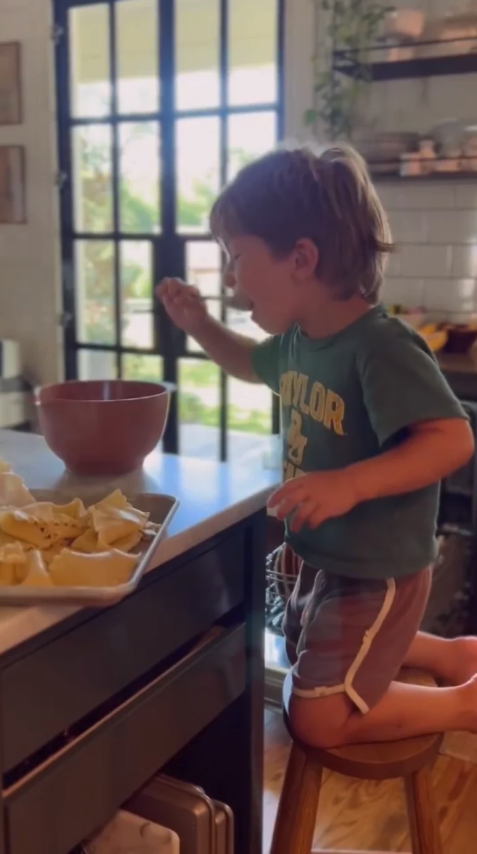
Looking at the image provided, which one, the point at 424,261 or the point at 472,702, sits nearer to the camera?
the point at 472,702

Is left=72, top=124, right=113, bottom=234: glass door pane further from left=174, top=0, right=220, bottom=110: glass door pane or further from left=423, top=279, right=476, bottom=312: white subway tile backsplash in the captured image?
left=423, top=279, right=476, bottom=312: white subway tile backsplash

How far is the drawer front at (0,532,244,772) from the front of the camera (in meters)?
0.78

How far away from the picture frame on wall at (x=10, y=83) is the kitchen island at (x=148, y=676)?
2657 millimetres

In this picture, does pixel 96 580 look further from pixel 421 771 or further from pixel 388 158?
pixel 388 158

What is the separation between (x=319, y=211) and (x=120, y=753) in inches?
27.1

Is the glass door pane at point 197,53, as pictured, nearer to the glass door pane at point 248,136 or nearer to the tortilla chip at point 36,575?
the glass door pane at point 248,136

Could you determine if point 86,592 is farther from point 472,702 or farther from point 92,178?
point 92,178

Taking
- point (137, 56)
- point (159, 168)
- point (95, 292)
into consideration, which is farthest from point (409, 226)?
point (95, 292)

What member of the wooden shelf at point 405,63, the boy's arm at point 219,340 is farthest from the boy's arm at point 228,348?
the wooden shelf at point 405,63

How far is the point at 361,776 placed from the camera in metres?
1.09

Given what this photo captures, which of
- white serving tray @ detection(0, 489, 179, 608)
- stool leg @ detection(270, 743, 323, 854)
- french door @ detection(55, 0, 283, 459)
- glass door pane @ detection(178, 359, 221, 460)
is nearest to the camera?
white serving tray @ detection(0, 489, 179, 608)

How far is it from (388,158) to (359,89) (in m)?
0.30

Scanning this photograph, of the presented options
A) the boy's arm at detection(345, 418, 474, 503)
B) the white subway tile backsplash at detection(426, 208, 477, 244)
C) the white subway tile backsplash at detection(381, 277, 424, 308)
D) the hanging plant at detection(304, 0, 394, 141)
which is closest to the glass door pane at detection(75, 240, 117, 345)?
the hanging plant at detection(304, 0, 394, 141)

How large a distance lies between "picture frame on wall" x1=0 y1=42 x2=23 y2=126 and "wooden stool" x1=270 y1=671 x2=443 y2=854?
121 inches
